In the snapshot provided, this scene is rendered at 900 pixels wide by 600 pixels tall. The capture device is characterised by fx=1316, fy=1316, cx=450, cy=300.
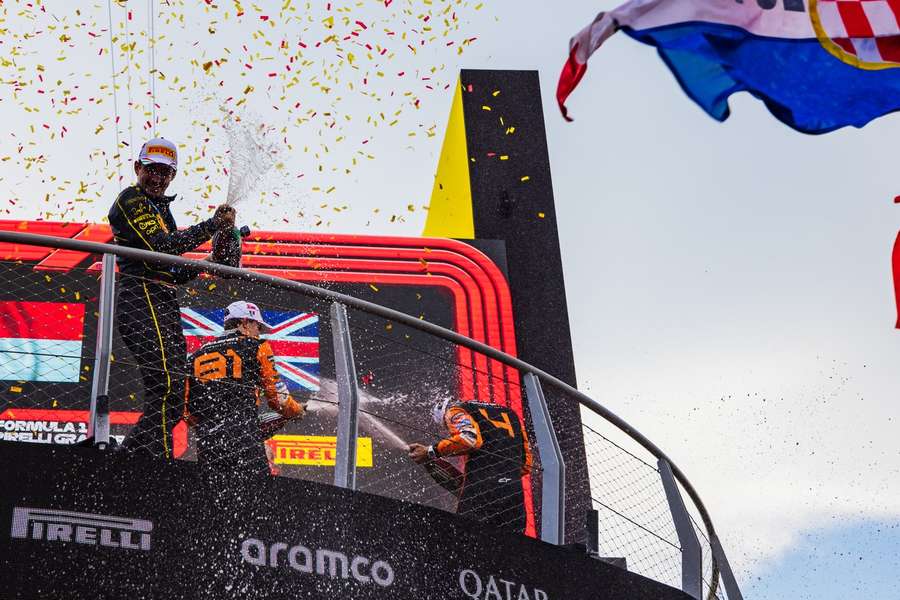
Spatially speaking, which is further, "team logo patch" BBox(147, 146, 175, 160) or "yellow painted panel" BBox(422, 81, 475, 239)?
"yellow painted panel" BBox(422, 81, 475, 239)

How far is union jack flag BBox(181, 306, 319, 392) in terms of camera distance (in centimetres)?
1234

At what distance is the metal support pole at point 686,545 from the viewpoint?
725 cm

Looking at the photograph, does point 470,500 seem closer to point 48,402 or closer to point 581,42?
point 581,42

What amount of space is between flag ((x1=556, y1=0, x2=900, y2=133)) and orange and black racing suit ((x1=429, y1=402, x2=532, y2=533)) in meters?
2.42

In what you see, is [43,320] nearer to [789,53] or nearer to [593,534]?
[593,534]

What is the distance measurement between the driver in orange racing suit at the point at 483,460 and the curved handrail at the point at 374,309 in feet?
1.85

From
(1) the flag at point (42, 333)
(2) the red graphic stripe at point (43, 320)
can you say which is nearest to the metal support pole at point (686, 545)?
Result: (1) the flag at point (42, 333)

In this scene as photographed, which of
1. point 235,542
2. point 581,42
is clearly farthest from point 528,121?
point 235,542

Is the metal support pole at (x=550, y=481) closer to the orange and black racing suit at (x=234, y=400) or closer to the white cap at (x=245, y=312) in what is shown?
the orange and black racing suit at (x=234, y=400)

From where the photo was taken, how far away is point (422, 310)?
13.7 metres

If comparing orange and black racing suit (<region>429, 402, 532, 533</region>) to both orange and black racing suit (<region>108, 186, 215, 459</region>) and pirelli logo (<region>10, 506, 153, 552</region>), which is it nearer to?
orange and black racing suit (<region>108, 186, 215, 459</region>)

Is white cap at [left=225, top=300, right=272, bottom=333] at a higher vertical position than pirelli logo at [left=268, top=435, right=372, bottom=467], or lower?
lower

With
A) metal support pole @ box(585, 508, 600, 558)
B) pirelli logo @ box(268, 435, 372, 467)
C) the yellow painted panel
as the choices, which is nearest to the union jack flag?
pirelli logo @ box(268, 435, 372, 467)

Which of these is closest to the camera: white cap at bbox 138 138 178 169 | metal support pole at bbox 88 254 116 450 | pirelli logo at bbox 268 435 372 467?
metal support pole at bbox 88 254 116 450
